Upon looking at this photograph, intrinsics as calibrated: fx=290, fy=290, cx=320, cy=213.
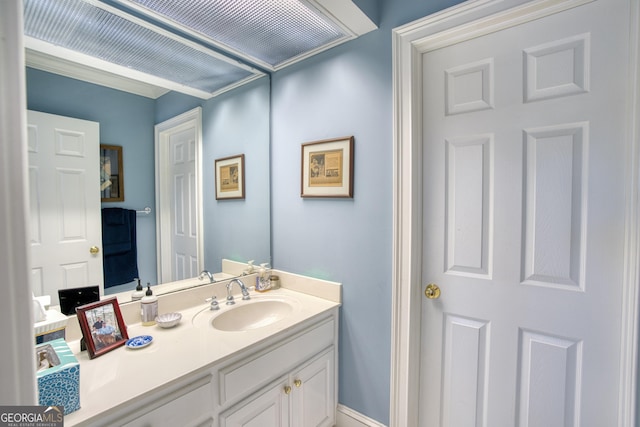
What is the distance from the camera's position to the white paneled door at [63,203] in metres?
1.05

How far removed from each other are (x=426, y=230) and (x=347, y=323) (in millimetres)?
683

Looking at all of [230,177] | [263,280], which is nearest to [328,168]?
[230,177]

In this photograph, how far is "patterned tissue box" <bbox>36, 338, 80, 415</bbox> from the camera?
0.74m

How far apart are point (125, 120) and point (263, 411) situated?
55.4 inches

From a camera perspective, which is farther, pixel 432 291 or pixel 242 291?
pixel 242 291

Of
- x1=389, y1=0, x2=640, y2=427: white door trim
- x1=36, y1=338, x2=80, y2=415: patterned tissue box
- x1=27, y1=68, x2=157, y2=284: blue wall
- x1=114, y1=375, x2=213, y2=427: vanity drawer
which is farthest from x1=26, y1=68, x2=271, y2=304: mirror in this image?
x1=389, y1=0, x2=640, y2=427: white door trim

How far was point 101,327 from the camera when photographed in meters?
1.08

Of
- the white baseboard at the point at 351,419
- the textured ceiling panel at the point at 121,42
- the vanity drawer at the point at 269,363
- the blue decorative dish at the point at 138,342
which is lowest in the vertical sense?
the white baseboard at the point at 351,419

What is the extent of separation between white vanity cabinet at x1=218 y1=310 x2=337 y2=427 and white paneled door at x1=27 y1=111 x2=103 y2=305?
0.72 metres

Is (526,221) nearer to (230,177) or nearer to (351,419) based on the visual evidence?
(351,419)

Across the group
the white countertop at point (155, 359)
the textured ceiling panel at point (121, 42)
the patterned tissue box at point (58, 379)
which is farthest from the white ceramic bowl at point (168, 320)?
the textured ceiling panel at point (121, 42)

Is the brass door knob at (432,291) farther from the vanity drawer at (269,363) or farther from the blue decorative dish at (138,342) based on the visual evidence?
the blue decorative dish at (138,342)

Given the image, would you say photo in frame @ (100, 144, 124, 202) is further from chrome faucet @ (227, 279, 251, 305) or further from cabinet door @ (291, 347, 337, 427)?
cabinet door @ (291, 347, 337, 427)

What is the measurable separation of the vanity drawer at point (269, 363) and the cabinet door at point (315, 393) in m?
0.06
